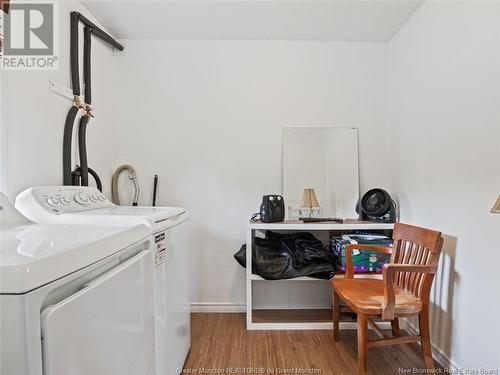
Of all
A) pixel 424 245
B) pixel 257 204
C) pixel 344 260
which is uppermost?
pixel 257 204

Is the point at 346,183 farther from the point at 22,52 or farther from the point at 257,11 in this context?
the point at 22,52

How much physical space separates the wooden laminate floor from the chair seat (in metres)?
0.45

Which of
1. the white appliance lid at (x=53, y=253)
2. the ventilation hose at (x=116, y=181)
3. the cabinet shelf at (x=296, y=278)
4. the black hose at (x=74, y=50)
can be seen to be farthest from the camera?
the ventilation hose at (x=116, y=181)

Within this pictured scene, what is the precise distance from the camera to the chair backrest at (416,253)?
1.51 m

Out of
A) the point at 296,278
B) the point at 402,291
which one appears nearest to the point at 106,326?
the point at 296,278

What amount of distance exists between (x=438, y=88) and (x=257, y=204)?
151cm

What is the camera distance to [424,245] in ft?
5.21

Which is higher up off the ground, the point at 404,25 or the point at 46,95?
the point at 404,25

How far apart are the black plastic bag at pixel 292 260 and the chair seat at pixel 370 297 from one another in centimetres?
21

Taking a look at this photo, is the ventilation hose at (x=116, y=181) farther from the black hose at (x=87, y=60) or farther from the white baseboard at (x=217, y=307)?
the white baseboard at (x=217, y=307)

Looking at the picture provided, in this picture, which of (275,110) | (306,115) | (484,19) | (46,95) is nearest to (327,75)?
(306,115)

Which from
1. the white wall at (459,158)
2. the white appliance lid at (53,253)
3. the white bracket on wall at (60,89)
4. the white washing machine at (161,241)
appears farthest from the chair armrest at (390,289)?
the white bracket on wall at (60,89)

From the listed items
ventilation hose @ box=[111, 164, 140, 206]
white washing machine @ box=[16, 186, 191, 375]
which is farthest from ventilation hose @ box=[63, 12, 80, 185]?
ventilation hose @ box=[111, 164, 140, 206]

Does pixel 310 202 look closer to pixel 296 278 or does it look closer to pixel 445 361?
pixel 296 278
